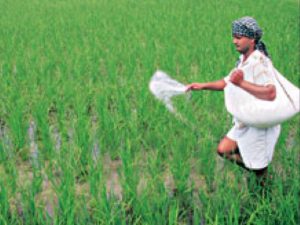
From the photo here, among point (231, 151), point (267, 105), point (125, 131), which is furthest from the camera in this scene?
point (125, 131)

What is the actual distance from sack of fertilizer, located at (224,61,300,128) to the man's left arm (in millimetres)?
21

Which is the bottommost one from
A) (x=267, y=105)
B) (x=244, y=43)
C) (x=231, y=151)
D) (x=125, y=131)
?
(x=125, y=131)

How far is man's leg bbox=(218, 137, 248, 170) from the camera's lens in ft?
7.93

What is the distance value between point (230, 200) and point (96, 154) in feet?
3.57

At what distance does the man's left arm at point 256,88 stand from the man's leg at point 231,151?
1.22ft

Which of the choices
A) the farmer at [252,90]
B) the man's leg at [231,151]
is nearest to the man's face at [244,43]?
the farmer at [252,90]

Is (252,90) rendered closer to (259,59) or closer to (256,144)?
(259,59)

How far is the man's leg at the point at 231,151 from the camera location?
2.42 metres

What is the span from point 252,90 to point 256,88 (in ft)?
0.07

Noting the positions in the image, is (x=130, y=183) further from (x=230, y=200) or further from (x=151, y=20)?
(x=151, y=20)

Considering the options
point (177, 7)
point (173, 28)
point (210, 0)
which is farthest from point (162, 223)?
point (210, 0)

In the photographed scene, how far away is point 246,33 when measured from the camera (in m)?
2.24

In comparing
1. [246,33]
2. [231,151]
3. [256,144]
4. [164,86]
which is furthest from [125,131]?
[246,33]

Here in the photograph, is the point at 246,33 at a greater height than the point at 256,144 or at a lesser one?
greater
